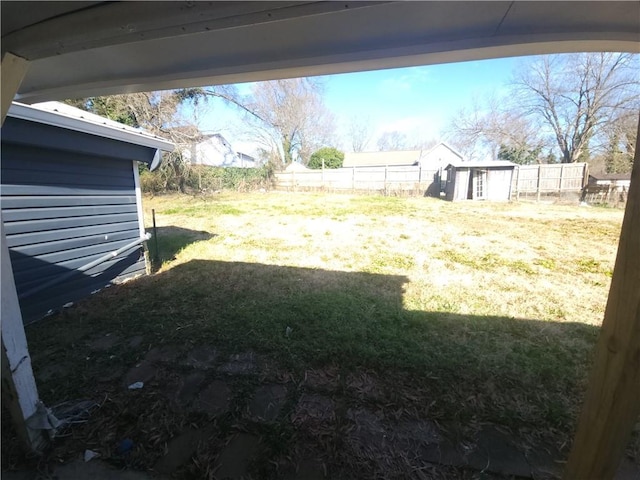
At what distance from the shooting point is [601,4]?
0.97 m

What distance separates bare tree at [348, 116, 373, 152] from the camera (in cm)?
2987

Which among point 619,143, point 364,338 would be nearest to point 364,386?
point 364,338

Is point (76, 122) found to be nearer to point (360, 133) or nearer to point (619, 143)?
point (619, 143)

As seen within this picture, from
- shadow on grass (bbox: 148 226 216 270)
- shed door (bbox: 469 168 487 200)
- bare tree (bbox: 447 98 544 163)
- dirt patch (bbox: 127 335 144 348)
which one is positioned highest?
bare tree (bbox: 447 98 544 163)

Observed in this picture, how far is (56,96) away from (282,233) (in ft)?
15.9

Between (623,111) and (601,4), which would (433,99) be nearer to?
(623,111)

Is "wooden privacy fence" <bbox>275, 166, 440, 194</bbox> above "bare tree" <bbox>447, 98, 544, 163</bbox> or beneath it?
beneath

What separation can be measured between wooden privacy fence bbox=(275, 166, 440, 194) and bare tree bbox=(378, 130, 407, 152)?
2002 cm

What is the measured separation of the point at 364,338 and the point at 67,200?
3.47 m

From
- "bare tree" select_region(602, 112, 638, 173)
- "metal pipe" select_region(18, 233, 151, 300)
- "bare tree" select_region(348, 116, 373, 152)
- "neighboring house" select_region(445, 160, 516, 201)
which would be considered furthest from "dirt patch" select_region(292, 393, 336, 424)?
"bare tree" select_region(348, 116, 373, 152)

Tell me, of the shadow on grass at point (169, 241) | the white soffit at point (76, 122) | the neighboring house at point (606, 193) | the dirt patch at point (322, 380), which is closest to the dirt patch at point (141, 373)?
the dirt patch at point (322, 380)

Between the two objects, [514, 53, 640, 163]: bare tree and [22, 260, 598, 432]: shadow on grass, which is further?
[514, 53, 640, 163]: bare tree

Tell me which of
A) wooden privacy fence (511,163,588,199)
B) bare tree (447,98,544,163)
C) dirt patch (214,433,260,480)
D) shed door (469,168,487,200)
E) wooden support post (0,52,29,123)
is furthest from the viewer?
bare tree (447,98,544,163)

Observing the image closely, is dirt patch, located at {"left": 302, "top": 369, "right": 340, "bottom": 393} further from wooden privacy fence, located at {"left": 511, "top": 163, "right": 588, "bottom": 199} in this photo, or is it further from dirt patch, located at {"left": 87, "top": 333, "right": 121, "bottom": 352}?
wooden privacy fence, located at {"left": 511, "top": 163, "right": 588, "bottom": 199}
